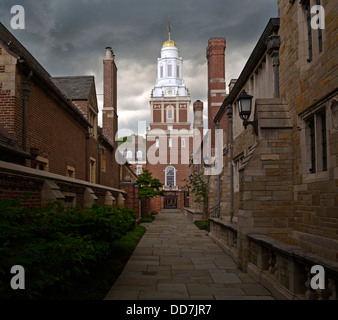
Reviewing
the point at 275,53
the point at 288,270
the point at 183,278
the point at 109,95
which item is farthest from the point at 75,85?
the point at 288,270

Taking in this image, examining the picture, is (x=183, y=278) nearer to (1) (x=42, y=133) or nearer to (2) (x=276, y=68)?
(2) (x=276, y=68)

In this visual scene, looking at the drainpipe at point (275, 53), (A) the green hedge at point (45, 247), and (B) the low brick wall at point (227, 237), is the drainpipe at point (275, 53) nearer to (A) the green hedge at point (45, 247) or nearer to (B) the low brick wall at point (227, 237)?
(B) the low brick wall at point (227, 237)

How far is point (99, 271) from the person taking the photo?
24.6ft

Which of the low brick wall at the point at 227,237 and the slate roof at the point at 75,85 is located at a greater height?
the slate roof at the point at 75,85

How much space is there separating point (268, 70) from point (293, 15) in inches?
82.5

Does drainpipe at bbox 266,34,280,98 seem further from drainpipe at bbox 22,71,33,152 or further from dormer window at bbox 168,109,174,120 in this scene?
dormer window at bbox 168,109,174,120

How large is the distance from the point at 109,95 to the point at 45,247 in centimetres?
1935

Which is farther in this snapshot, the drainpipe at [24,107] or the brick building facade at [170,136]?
the brick building facade at [170,136]

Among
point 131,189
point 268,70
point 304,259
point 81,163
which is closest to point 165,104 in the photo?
point 131,189

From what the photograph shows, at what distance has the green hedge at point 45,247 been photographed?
3.82 meters

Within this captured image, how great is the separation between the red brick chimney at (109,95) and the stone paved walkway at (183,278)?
13384 millimetres

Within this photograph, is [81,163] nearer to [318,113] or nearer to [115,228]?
[115,228]

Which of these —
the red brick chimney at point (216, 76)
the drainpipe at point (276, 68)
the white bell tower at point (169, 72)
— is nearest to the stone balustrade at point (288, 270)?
the drainpipe at point (276, 68)

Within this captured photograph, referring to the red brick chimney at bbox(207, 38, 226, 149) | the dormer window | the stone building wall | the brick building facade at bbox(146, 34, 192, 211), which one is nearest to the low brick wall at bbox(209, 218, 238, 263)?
the stone building wall
